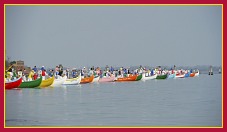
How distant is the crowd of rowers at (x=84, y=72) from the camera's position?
74.8ft

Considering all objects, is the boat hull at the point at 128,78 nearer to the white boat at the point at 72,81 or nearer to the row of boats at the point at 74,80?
the row of boats at the point at 74,80

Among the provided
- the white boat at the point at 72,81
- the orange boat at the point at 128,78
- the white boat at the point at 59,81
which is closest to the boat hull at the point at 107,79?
the orange boat at the point at 128,78

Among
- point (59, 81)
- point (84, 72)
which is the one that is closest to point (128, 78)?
point (84, 72)

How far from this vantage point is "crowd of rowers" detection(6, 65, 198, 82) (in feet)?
74.8

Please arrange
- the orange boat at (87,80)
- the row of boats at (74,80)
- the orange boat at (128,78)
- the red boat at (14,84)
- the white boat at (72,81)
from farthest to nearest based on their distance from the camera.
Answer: the orange boat at (128,78)
the orange boat at (87,80)
the white boat at (72,81)
the row of boats at (74,80)
the red boat at (14,84)

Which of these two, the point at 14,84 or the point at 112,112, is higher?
the point at 14,84

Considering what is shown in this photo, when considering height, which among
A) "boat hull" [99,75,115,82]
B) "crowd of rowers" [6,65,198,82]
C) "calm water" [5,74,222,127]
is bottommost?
"calm water" [5,74,222,127]

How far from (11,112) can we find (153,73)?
2595 centimetres

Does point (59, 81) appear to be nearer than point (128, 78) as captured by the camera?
Yes

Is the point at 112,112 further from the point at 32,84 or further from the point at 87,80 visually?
the point at 87,80

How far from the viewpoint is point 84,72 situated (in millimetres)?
33125

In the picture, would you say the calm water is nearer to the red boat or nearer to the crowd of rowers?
the red boat

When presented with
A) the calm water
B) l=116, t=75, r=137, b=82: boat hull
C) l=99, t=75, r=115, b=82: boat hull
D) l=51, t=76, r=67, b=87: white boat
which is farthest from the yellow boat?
l=116, t=75, r=137, b=82: boat hull

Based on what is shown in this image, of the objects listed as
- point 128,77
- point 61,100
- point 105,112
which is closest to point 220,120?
point 105,112
